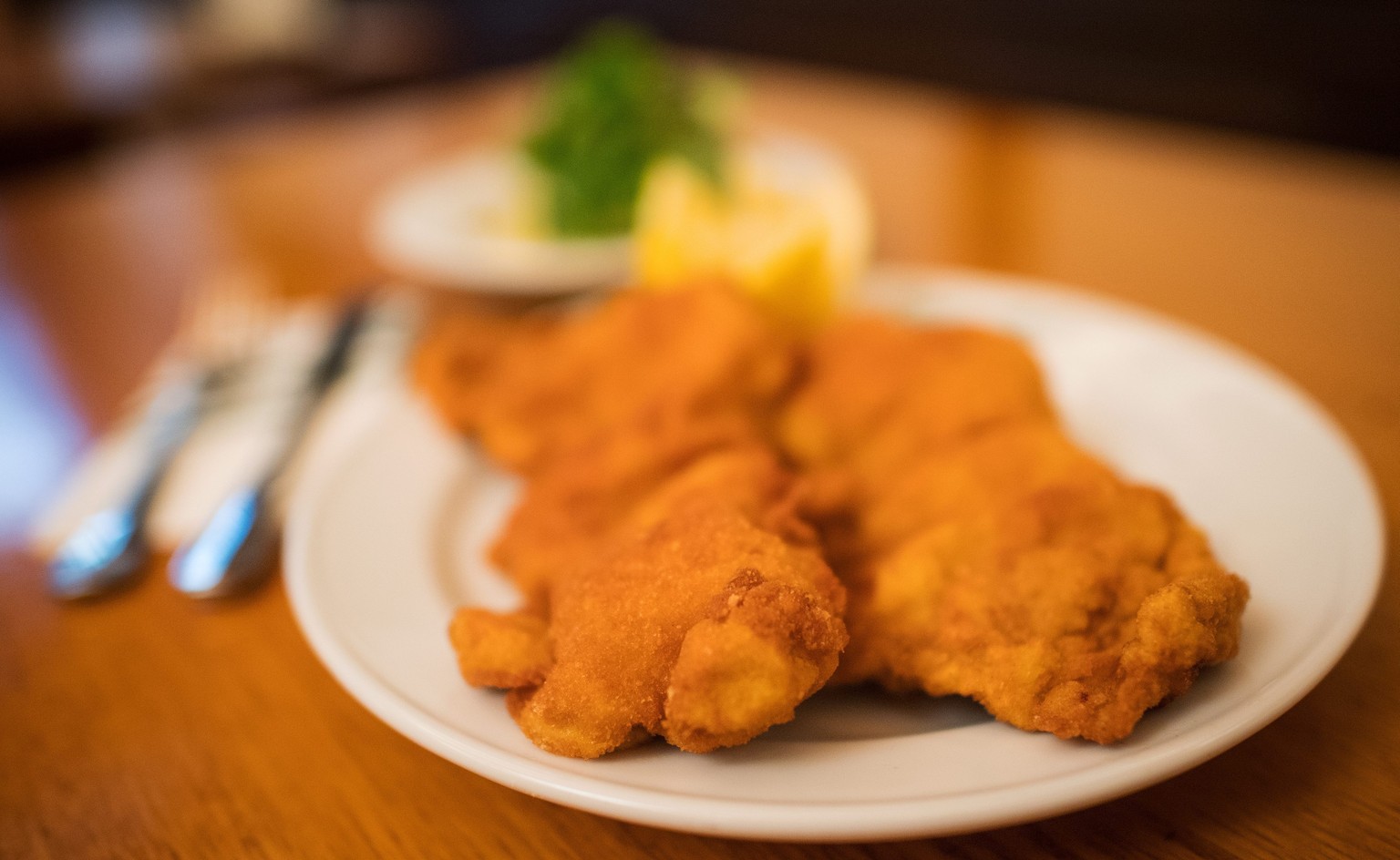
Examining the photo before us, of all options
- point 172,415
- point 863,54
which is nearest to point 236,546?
point 172,415

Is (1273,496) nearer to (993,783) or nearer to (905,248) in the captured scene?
(993,783)

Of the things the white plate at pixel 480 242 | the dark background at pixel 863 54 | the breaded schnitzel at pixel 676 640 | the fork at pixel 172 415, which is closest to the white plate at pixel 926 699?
the breaded schnitzel at pixel 676 640

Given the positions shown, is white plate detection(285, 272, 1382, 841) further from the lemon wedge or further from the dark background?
the dark background

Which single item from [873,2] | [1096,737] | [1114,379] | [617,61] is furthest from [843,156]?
[873,2]

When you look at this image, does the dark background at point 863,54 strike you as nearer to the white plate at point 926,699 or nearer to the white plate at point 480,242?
the white plate at point 480,242

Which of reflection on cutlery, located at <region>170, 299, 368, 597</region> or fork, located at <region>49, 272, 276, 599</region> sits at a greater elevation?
reflection on cutlery, located at <region>170, 299, 368, 597</region>

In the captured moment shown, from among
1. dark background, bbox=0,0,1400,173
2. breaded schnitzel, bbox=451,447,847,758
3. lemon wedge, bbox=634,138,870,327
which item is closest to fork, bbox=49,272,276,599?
breaded schnitzel, bbox=451,447,847,758
